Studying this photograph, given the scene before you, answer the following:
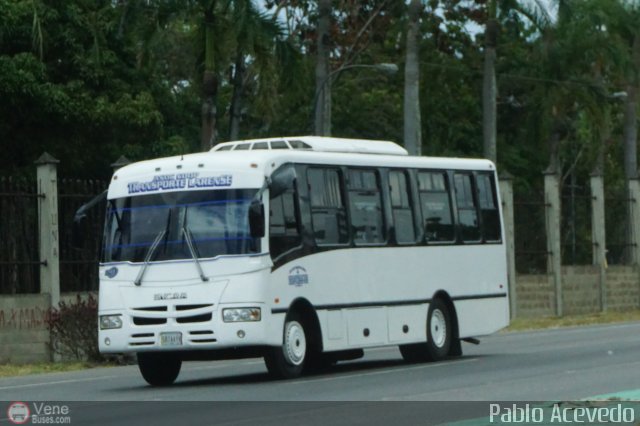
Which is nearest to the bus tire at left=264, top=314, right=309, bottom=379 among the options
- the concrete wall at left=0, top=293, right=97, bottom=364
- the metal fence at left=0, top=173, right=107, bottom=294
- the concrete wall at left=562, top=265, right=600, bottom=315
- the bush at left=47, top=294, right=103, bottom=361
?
the bush at left=47, top=294, right=103, bottom=361

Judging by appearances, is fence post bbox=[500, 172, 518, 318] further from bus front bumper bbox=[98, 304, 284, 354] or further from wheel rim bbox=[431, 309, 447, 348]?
bus front bumper bbox=[98, 304, 284, 354]

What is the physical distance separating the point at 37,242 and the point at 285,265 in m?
7.62

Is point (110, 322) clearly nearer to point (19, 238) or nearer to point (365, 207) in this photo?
point (365, 207)

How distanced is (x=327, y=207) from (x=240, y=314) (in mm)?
2670

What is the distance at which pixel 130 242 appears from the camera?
19.6m

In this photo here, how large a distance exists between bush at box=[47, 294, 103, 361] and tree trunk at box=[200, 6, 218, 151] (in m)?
8.63

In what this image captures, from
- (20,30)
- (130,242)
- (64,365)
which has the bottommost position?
(64,365)

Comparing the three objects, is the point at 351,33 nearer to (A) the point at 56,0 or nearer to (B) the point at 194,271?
(A) the point at 56,0

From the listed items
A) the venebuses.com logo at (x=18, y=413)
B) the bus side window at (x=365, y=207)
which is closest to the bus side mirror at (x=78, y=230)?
the bus side window at (x=365, y=207)

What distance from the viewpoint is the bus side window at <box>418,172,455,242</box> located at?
23.2 meters

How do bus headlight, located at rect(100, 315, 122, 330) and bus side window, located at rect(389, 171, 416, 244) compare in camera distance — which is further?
bus side window, located at rect(389, 171, 416, 244)

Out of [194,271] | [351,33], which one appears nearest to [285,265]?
[194,271]

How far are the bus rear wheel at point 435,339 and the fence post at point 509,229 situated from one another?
14.0 metres

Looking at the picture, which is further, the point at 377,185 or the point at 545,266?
the point at 545,266
